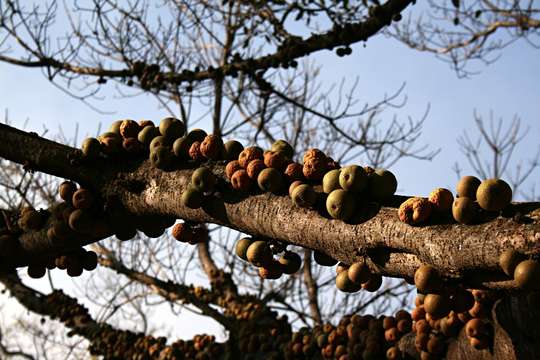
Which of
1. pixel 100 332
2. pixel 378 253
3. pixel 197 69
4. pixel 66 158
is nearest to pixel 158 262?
pixel 100 332

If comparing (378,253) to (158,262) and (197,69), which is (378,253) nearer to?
(197,69)

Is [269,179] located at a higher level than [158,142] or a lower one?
lower

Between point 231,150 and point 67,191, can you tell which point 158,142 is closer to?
point 231,150

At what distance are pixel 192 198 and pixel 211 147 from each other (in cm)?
24

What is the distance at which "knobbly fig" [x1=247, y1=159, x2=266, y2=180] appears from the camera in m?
2.00

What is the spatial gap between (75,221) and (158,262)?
19.8 ft

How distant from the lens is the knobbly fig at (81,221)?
2348 mm

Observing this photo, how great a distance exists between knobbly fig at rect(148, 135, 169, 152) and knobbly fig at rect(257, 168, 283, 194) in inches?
21.1

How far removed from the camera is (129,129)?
2471mm

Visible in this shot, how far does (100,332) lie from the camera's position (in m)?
6.23

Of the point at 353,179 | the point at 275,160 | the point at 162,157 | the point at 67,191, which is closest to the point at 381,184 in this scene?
the point at 353,179

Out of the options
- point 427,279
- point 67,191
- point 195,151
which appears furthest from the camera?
point 67,191

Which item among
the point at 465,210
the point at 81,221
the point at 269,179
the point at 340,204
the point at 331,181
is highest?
the point at 81,221

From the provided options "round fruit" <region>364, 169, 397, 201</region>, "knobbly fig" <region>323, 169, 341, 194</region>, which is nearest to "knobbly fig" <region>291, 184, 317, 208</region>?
"knobbly fig" <region>323, 169, 341, 194</region>
